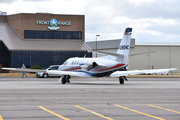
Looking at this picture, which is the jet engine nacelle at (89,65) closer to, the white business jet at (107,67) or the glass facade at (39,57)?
the white business jet at (107,67)

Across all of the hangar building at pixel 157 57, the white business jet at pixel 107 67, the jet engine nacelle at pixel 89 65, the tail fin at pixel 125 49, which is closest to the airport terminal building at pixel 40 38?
the hangar building at pixel 157 57

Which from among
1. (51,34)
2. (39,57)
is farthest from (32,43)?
(51,34)

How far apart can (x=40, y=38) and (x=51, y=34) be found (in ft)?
7.27

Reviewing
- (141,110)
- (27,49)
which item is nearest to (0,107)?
(141,110)

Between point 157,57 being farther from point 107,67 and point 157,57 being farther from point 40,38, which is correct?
point 107,67

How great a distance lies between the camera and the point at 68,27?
6188cm

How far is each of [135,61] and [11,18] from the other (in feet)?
102

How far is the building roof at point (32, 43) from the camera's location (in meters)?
56.3

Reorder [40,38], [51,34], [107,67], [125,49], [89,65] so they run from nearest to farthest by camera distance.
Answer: [107,67] → [89,65] → [125,49] → [40,38] → [51,34]

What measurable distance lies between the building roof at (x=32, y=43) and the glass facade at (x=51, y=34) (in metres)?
0.74

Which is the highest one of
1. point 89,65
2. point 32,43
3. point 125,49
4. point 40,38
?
point 40,38

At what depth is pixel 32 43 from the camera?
192 feet

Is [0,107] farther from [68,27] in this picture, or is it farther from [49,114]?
[68,27]

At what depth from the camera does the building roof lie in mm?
56350
